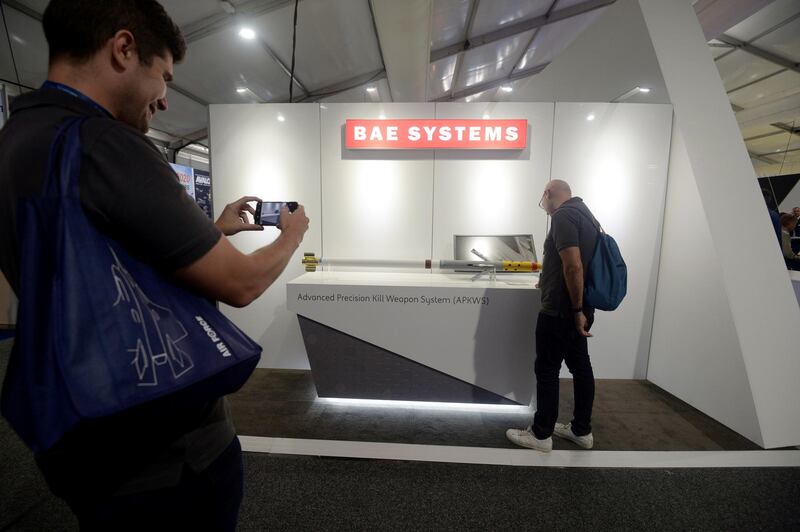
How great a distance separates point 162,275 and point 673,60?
3482 millimetres

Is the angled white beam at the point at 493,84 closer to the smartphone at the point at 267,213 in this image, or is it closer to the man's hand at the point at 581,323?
the man's hand at the point at 581,323

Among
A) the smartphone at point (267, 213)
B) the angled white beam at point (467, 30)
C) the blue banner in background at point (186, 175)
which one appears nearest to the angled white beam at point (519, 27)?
the angled white beam at point (467, 30)

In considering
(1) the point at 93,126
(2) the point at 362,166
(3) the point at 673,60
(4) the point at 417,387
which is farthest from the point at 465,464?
(3) the point at 673,60

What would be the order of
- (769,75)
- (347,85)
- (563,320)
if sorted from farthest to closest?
(347,85) < (769,75) < (563,320)

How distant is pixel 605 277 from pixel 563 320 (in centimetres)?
34

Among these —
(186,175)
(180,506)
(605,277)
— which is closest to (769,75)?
(605,277)

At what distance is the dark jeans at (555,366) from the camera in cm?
194

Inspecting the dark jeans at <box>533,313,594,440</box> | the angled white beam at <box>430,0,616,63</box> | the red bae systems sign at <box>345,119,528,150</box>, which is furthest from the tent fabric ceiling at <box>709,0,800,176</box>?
the dark jeans at <box>533,313,594,440</box>

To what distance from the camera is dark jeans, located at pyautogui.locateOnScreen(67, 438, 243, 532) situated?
52cm

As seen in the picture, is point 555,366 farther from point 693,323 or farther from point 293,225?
point 293,225

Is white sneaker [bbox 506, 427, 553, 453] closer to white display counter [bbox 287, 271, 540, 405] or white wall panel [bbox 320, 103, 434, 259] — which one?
white display counter [bbox 287, 271, 540, 405]

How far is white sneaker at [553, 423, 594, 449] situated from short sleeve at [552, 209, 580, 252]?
48.5 inches

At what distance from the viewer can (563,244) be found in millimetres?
1828

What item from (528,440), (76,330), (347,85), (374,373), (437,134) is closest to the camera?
(76,330)
